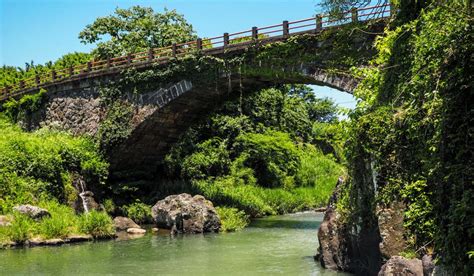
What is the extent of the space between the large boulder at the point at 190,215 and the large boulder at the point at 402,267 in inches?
426

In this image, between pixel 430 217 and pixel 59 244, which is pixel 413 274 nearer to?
pixel 430 217

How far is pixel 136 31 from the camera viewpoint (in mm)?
31016

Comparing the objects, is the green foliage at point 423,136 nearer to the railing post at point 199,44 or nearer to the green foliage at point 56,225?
the green foliage at point 56,225

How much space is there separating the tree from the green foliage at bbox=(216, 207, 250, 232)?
12995 mm

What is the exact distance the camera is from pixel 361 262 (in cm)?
1041

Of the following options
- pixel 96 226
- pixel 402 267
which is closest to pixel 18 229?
pixel 96 226

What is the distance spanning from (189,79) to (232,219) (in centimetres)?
545

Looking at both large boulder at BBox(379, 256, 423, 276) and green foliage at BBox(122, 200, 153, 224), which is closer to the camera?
large boulder at BBox(379, 256, 423, 276)

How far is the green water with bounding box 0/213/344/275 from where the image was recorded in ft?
39.8

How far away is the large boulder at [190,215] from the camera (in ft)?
59.1

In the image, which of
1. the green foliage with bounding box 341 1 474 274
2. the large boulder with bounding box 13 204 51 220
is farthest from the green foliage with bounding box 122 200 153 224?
the green foliage with bounding box 341 1 474 274

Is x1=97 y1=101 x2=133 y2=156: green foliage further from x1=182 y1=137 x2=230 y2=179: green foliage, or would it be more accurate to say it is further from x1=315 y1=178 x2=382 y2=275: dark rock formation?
x1=315 y1=178 x2=382 y2=275: dark rock formation

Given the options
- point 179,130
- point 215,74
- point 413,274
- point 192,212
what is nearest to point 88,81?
point 179,130

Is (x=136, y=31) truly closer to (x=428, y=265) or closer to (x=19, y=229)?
(x=19, y=229)
